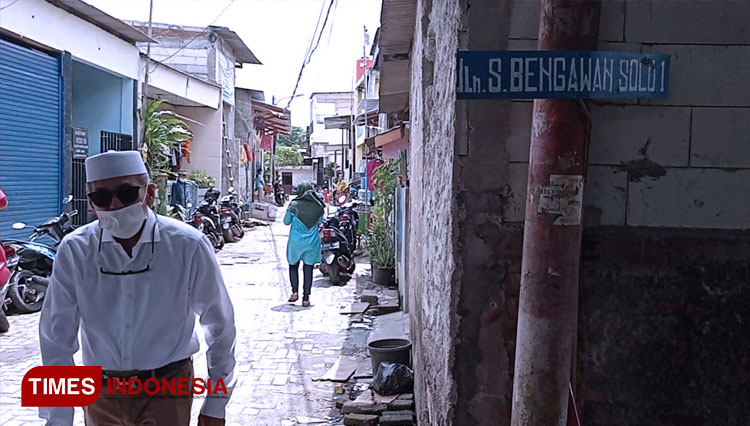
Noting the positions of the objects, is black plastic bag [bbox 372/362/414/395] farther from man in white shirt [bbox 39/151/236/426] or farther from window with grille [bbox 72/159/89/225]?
window with grille [bbox 72/159/89/225]

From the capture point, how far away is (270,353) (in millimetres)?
6738

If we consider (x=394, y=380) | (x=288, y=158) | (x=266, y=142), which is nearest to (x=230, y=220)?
(x=394, y=380)

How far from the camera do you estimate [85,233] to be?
272 centimetres

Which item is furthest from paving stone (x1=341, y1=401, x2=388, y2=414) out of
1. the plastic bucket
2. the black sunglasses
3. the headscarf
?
the headscarf

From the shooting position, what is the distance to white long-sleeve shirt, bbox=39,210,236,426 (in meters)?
2.62

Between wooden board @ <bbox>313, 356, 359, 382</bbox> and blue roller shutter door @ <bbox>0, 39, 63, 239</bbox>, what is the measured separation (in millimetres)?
5645

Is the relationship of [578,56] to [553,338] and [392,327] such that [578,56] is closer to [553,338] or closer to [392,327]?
[553,338]

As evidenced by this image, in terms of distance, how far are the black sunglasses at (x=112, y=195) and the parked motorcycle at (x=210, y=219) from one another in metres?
11.2

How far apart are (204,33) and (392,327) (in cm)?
1513

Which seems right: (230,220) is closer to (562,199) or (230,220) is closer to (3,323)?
(3,323)

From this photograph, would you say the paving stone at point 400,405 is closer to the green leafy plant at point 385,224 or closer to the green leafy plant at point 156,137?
the green leafy plant at point 385,224

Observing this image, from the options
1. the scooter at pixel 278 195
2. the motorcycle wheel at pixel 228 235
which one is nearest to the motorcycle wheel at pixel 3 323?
the motorcycle wheel at pixel 228 235

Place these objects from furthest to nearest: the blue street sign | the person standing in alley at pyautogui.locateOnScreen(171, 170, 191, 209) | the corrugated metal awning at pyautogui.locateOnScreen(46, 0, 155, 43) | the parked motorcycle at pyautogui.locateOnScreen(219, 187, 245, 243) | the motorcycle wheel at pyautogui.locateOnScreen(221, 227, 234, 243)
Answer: the motorcycle wheel at pyautogui.locateOnScreen(221, 227, 234, 243), the parked motorcycle at pyautogui.locateOnScreen(219, 187, 245, 243), the person standing in alley at pyautogui.locateOnScreen(171, 170, 191, 209), the corrugated metal awning at pyautogui.locateOnScreen(46, 0, 155, 43), the blue street sign

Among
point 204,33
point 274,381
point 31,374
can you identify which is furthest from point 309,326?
point 204,33
